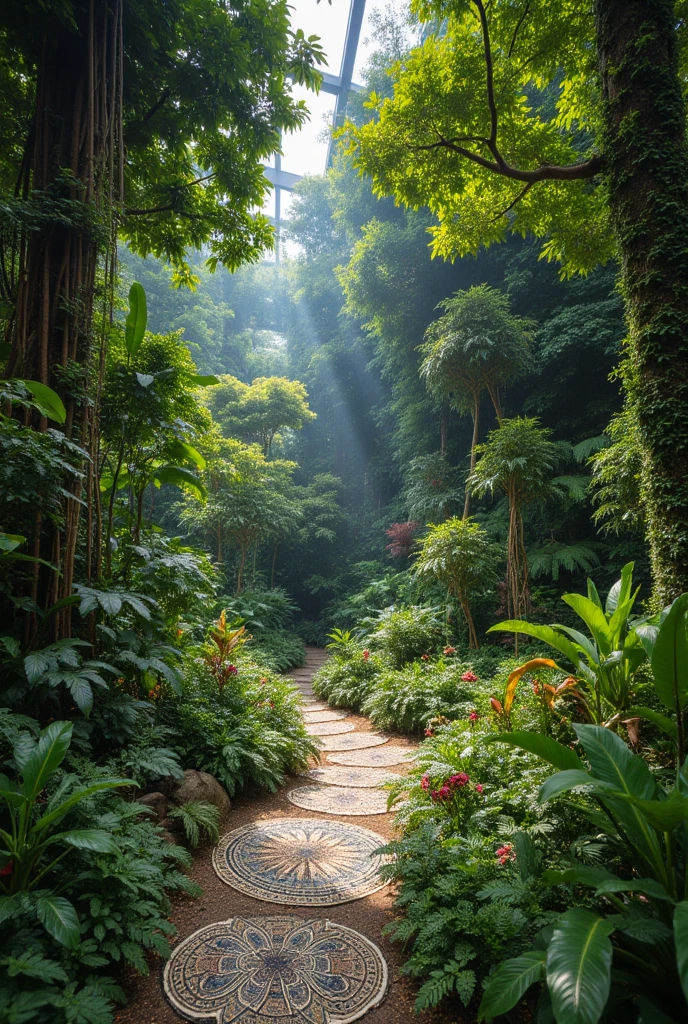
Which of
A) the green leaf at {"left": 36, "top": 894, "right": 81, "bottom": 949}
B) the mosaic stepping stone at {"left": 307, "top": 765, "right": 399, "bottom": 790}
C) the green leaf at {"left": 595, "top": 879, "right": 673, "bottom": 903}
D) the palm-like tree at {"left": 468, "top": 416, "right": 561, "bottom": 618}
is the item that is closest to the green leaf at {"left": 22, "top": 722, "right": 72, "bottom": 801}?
the green leaf at {"left": 36, "top": 894, "right": 81, "bottom": 949}

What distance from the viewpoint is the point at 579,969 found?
1055 mm

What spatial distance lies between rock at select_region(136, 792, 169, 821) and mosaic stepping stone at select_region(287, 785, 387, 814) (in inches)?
39.2

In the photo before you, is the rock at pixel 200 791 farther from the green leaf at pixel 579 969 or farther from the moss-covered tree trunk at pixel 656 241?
the moss-covered tree trunk at pixel 656 241

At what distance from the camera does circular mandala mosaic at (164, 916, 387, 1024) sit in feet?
4.79

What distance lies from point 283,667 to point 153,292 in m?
15.4

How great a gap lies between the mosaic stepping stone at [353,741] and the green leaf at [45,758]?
3.04 meters

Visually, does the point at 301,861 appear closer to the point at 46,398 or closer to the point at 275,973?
the point at 275,973

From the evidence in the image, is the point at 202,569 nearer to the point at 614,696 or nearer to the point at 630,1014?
the point at 614,696

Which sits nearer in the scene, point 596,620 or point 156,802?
point 156,802

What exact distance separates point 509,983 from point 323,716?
450 cm

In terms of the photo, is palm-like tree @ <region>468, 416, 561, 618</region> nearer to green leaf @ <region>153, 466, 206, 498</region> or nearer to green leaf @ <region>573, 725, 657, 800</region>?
green leaf @ <region>153, 466, 206, 498</region>

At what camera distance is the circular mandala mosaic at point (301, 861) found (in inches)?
83.8

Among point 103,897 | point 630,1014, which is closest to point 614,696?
point 630,1014

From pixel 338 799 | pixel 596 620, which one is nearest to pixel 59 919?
pixel 338 799
